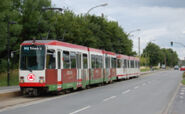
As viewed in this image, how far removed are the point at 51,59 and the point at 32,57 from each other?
1085 mm

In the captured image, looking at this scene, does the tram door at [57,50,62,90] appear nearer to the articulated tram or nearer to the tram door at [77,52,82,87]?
the articulated tram

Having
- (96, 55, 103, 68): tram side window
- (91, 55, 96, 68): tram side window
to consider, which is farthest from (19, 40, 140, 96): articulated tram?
(96, 55, 103, 68): tram side window

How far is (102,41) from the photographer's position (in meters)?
53.7

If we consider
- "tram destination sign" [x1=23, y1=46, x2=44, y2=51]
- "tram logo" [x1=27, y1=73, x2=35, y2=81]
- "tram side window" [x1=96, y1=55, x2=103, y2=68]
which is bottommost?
"tram logo" [x1=27, y1=73, x2=35, y2=81]

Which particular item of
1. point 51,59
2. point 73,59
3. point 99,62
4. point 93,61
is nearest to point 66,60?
point 73,59

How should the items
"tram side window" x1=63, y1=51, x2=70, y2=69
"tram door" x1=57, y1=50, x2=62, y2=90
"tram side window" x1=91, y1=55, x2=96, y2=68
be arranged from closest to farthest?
"tram door" x1=57, y1=50, x2=62, y2=90 < "tram side window" x1=63, y1=51, x2=70, y2=69 < "tram side window" x1=91, y1=55, x2=96, y2=68

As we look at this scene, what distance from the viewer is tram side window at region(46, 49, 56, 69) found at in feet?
64.0

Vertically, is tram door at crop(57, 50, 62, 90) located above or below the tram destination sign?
below

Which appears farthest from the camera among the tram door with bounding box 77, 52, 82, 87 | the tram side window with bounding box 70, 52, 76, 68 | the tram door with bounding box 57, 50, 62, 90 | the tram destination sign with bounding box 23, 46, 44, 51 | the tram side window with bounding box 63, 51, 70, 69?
the tram door with bounding box 77, 52, 82, 87

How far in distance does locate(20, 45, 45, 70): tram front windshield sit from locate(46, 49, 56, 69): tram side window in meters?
0.34

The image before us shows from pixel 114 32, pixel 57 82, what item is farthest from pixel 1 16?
pixel 114 32

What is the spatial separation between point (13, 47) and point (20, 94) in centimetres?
2453

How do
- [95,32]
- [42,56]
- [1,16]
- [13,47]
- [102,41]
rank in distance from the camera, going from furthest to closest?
[102,41] < [95,32] < [13,47] < [1,16] < [42,56]

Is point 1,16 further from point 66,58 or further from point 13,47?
point 66,58
